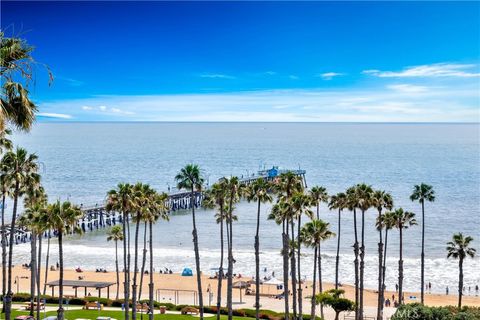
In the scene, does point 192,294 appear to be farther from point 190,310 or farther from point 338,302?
point 338,302

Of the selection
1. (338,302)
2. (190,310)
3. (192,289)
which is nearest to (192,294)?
(192,289)

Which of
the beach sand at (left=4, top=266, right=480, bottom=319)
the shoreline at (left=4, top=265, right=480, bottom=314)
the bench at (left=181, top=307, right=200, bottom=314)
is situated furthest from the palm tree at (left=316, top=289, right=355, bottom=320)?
the bench at (left=181, top=307, right=200, bottom=314)

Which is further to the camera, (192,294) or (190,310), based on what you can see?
(192,294)

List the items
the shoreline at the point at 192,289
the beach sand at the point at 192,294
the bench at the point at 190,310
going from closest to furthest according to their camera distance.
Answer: the bench at the point at 190,310, the beach sand at the point at 192,294, the shoreline at the point at 192,289

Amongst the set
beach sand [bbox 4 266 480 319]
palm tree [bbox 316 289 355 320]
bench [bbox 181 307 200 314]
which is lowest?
beach sand [bbox 4 266 480 319]

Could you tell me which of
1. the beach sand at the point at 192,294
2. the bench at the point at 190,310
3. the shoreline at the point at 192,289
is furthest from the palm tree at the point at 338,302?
the bench at the point at 190,310

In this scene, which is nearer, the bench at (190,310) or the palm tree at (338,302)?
the palm tree at (338,302)

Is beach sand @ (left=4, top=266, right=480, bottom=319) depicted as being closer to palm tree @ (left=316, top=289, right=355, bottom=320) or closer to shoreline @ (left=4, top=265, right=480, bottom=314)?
shoreline @ (left=4, top=265, right=480, bottom=314)

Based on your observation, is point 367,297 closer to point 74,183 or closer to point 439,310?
point 439,310

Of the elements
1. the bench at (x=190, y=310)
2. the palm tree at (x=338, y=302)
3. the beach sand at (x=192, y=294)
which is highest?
the palm tree at (x=338, y=302)

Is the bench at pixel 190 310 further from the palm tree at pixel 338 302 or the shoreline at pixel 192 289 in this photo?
the palm tree at pixel 338 302

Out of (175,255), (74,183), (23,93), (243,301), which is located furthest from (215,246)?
(74,183)

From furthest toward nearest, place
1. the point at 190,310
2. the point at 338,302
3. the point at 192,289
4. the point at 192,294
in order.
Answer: the point at 192,289 → the point at 192,294 → the point at 190,310 → the point at 338,302

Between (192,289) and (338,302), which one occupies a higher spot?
(338,302)
